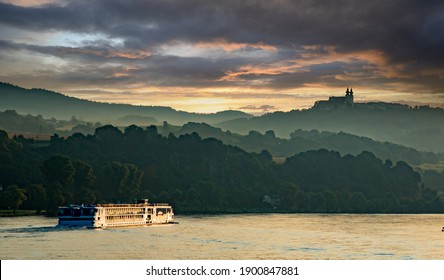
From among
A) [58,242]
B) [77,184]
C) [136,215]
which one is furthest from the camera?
[77,184]

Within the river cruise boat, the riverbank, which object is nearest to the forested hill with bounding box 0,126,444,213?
the riverbank

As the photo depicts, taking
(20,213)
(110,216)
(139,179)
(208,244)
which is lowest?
(20,213)

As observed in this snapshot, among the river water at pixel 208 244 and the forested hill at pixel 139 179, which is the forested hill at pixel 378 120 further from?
the river water at pixel 208 244

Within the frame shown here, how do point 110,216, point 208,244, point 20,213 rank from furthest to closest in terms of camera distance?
1. point 20,213
2. point 110,216
3. point 208,244

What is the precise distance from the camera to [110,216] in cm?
9706

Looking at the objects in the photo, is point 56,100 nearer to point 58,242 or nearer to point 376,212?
point 58,242

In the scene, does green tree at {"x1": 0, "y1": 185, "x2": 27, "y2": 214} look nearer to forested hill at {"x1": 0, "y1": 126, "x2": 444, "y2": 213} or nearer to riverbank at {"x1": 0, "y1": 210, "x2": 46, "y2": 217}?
forested hill at {"x1": 0, "y1": 126, "x2": 444, "y2": 213}

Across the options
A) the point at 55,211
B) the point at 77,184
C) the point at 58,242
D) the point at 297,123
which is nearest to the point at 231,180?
the point at 297,123

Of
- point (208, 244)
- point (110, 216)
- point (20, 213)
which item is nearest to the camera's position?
point (208, 244)

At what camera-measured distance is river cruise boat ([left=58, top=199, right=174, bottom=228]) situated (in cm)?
9212

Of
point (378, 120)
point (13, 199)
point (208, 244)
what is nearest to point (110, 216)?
point (208, 244)

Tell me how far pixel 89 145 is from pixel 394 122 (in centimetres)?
7048

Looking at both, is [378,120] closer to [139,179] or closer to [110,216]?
[139,179]
